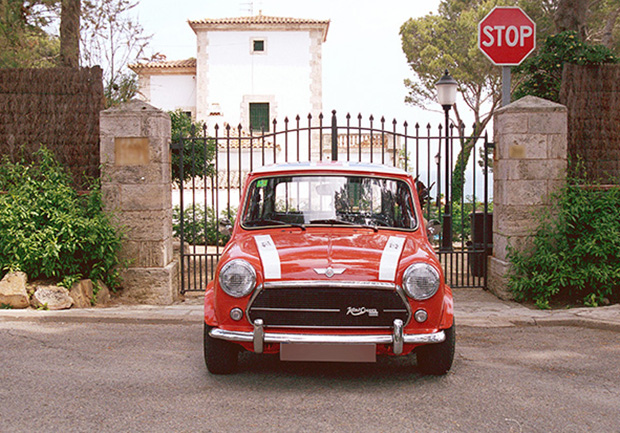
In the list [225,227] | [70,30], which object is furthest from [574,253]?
[70,30]

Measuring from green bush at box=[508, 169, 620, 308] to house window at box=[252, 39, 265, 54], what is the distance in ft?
94.3

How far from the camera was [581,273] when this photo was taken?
739cm

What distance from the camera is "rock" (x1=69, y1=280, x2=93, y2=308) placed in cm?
715

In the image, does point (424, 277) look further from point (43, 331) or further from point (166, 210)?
point (166, 210)

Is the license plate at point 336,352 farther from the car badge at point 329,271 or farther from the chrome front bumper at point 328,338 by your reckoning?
the car badge at point 329,271

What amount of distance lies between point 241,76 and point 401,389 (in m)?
32.2

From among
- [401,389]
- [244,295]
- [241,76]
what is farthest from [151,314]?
[241,76]

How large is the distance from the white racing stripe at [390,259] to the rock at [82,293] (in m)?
4.08

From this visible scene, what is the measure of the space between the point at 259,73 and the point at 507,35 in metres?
27.9

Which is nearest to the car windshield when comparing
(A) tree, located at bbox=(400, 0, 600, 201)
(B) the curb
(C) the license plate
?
(C) the license plate

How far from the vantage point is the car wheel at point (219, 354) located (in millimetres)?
4570

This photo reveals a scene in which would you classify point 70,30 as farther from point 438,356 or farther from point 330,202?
point 438,356

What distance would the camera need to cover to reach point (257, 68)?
34.7 metres

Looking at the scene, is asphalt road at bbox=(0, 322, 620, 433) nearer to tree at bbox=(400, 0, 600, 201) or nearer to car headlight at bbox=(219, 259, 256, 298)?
car headlight at bbox=(219, 259, 256, 298)
